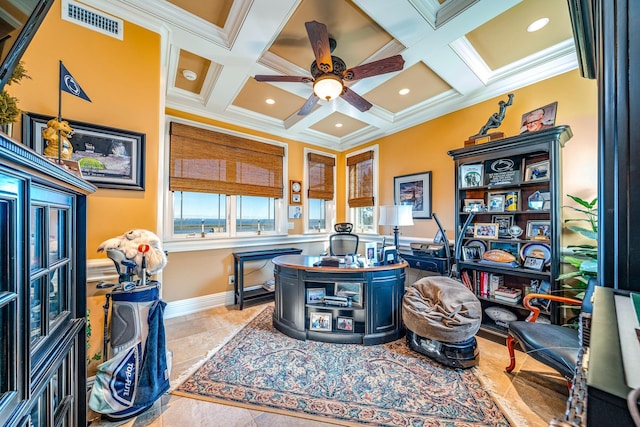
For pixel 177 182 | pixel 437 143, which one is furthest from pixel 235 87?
pixel 437 143

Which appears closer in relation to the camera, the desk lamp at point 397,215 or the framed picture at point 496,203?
the framed picture at point 496,203

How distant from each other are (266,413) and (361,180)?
12.6 feet

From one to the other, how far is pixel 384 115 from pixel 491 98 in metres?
1.34

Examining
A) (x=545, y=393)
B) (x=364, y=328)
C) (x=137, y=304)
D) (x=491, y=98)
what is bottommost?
(x=545, y=393)

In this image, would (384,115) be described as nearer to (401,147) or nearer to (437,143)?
(401,147)

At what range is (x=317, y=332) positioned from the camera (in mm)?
2486

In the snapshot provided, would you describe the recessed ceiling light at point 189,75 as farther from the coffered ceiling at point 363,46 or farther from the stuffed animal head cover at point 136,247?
the stuffed animal head cover at point 136,247

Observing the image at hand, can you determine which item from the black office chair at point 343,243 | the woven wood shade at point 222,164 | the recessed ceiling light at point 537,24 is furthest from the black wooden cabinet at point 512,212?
the woven wood shade at point 222,164

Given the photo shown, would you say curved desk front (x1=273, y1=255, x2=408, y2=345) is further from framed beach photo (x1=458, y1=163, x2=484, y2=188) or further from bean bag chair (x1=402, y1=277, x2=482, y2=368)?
framed beach photo (x1=458, y1=163, x2=484, y2=188)

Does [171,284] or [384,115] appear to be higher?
[384,115]

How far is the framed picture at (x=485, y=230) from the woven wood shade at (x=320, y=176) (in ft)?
8.80

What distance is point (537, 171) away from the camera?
2.39m

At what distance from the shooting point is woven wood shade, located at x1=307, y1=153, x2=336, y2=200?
4598 millimetres

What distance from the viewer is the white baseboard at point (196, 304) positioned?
3090 mm
